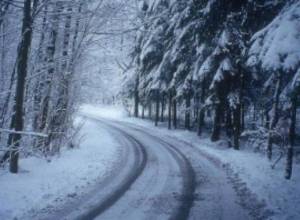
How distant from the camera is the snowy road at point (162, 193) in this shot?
28.1 feet

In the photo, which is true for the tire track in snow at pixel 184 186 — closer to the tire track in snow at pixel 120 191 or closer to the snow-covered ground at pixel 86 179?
the snow-covered ground at pixel 86 179

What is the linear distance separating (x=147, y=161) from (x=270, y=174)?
19.0 ft

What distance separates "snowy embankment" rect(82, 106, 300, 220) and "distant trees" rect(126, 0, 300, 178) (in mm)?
923

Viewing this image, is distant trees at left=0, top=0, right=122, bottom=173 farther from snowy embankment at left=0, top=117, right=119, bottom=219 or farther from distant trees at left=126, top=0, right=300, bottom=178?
distant trees at left=126, top=0, right=300, bottom=178

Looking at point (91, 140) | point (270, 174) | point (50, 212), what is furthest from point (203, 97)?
point (50, 212)

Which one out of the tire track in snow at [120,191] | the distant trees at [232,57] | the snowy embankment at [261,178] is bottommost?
the tire track in snow at [120,191]

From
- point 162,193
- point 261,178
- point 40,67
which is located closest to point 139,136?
point 261,178

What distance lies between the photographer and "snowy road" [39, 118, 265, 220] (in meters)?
8.58

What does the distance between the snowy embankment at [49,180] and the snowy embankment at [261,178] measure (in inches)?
217

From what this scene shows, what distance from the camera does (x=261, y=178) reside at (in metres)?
12.3

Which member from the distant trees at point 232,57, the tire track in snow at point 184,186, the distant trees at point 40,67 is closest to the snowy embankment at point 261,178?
the distant trees at point 232,57

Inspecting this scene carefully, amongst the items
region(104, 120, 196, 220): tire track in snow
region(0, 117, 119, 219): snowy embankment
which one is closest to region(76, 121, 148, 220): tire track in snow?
region(0, 117, 119, 219): snowy embankment

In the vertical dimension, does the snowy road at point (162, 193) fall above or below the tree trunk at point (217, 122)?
below

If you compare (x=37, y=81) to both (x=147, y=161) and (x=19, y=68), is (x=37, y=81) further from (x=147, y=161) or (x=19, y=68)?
(x=147, y=161)
